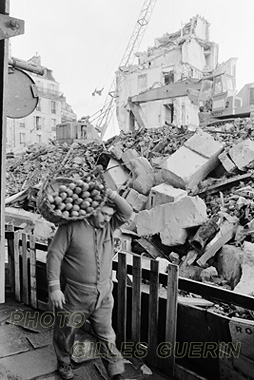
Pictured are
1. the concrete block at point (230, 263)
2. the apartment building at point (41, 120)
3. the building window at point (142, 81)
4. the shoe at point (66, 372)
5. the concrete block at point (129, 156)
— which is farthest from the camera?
the apartment building at point (41, 120)

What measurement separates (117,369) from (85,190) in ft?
5.04

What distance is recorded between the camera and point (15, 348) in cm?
359

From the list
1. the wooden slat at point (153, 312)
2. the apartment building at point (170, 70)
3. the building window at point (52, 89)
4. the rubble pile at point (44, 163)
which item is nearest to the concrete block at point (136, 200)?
the rubble pile at point (44, 163)

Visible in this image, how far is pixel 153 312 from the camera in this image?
3.28 meters

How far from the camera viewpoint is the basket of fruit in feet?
8.57

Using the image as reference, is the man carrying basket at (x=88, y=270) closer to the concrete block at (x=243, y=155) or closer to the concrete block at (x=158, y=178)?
the concrete block at (x=158, y=178)

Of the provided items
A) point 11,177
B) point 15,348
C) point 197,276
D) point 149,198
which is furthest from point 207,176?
point 11,177

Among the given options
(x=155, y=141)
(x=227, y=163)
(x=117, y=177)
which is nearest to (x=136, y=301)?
(x=227, y=163)

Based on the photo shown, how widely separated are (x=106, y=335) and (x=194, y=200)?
13.9 ft

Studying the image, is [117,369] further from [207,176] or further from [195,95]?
[195,95]

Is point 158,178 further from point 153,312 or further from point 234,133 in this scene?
point 153,312

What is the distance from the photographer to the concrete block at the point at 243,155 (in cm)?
818

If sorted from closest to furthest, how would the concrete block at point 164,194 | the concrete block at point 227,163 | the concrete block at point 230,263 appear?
the concrete block at point 230,263 < the concrete block at point 164,194 < the concrete block at point 227,163

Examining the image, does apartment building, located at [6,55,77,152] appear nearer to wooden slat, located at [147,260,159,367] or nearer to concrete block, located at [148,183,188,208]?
concrete block, located at [148,183,188,208]
